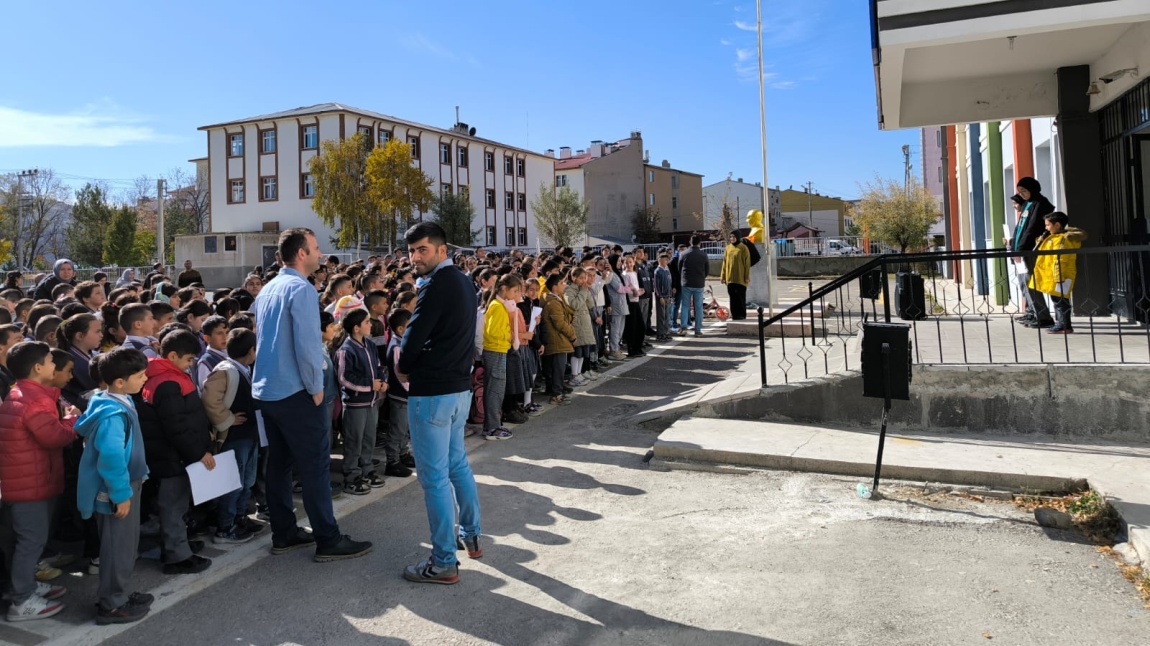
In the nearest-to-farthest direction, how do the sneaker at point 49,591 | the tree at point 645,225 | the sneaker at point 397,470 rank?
1. the sneaker at point 49,591
2. the sneaker at point 397,470
3. the tree at point 645,225

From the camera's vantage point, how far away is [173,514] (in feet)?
15.3

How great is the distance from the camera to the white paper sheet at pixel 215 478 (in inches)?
180

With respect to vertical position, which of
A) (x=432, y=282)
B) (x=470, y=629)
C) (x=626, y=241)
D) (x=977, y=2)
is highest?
(x=626, y=241)

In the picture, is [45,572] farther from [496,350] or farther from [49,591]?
[496,350]

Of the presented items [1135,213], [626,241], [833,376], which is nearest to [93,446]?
[833,376]

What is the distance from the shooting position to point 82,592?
445 cm

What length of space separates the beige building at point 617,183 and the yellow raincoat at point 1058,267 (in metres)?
58.9

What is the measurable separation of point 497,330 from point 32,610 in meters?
4.61

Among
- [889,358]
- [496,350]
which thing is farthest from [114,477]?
[889,358]

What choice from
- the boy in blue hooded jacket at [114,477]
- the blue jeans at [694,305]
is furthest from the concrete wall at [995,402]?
the blue jeans at [694,305]

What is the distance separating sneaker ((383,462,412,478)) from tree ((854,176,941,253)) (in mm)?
35162

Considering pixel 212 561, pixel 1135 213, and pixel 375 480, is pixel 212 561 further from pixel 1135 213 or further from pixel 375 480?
pixel 1135 213

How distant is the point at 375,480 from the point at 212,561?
1.61 metres

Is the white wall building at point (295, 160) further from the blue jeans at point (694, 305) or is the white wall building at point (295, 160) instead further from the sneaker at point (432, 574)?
the sneaker at point (432, 574)
